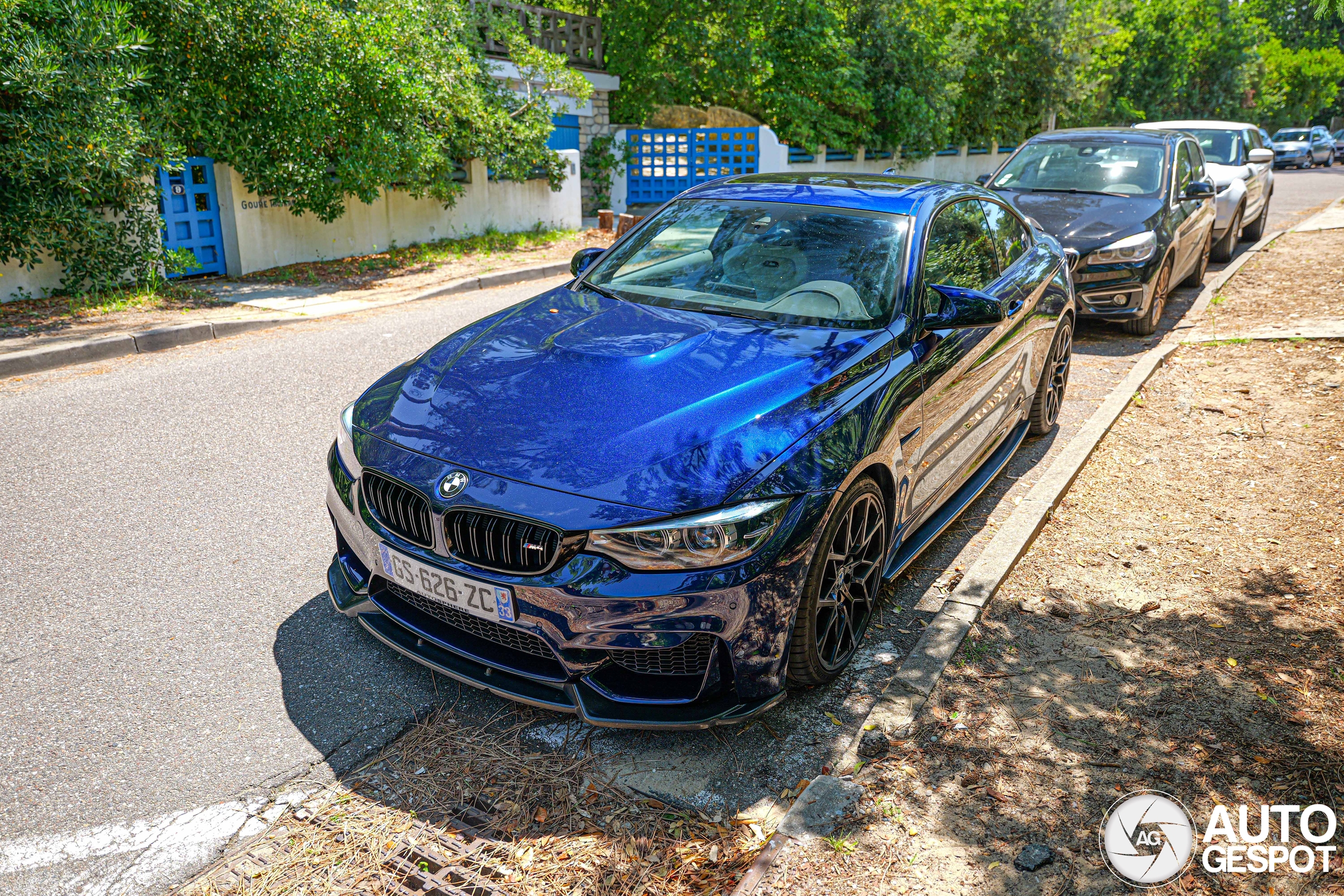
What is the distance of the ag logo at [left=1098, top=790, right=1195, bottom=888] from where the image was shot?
2602 mm

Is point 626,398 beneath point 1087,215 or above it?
beneath

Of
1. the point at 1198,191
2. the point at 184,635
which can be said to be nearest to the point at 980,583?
the point at 184,635

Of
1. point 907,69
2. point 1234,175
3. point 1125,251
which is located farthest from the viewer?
point 907,69

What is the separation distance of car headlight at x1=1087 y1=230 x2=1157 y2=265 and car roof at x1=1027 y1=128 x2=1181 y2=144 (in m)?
2.00

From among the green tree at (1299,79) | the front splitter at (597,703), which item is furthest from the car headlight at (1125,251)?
the green tree at (1299,79)

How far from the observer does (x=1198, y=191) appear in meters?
9.42

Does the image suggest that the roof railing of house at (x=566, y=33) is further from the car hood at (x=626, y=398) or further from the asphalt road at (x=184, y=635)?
the car hood at (x=626, y=398)

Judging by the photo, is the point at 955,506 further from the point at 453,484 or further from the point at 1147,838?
the point at 453,484

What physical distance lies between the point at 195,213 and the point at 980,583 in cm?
1039

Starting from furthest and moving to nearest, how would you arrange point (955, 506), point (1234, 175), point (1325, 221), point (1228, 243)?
1. point (1325, 221)
2. point (1234, 175)
3. point (1228, 243)
4. point (955, 506)

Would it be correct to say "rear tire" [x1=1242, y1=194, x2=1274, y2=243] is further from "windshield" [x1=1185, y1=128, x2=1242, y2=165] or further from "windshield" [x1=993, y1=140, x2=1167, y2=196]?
"windshield" [x1=993, y1=140, x2=1167, y2=196]

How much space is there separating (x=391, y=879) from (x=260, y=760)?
0.71 m

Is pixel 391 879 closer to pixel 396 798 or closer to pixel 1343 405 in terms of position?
pixel 396 798

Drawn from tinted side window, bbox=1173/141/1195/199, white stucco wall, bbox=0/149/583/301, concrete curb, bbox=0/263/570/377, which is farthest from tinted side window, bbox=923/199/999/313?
white stucco wall, bbox=0/149/583/301
